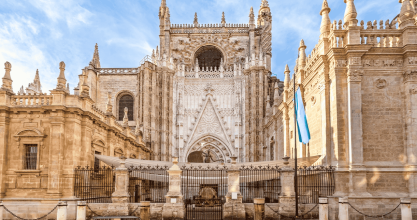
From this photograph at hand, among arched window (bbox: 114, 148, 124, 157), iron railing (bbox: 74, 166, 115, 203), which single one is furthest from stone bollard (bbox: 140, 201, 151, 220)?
arched window (bbox: 114, 148, 124, 157)

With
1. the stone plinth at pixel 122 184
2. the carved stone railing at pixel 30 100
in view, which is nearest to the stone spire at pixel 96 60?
the carved stone railing at pixel 30 100

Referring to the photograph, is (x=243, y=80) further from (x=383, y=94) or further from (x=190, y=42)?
(x=383, y=94)

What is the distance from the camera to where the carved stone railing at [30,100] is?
54.7 ft

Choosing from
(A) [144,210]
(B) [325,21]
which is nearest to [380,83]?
(B) [325,21]

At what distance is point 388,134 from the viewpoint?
52.1ft

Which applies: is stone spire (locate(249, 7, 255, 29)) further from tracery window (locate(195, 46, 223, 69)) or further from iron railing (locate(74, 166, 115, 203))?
iron railing (locate(74, 166, 115, 203))

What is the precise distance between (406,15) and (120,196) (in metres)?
14.2

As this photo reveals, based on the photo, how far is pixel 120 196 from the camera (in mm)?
15984

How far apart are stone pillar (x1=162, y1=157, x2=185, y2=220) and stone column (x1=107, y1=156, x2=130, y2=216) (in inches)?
64.6

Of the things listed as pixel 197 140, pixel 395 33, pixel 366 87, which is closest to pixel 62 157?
pixel 366 87

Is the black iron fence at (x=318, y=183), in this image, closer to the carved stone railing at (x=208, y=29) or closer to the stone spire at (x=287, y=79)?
the stone spire at (x=287, y=79)

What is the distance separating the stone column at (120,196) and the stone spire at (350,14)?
1137cm

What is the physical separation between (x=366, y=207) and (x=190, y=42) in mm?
28897

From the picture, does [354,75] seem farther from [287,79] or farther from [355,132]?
[287,79]
